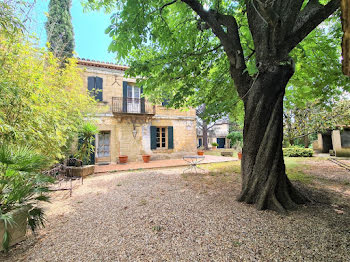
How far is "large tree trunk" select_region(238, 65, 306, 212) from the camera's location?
2.83 meters

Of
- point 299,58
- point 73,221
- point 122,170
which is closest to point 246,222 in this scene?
point 73,221

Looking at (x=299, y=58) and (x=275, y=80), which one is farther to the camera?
(x=299, y=58)

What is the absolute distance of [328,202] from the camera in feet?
10.2

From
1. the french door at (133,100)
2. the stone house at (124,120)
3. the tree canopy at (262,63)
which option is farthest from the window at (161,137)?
the tree canopy at (262,63)

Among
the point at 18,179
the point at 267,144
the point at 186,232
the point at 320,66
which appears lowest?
the point at 186,232

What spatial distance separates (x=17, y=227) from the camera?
81.9 inches

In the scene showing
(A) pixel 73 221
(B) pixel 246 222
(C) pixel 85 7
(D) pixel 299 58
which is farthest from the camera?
(D) pixel 299 58

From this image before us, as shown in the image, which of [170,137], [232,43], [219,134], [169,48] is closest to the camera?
[232,43]

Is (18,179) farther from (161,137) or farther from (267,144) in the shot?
(161,137)

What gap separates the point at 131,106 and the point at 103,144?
3.06 metres

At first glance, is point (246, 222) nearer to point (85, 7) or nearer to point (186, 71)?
point (186, 71)

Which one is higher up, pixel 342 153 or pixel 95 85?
pixel 95 85

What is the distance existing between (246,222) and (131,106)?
9.27m

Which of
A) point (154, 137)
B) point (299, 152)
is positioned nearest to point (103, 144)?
point (154, 137)
